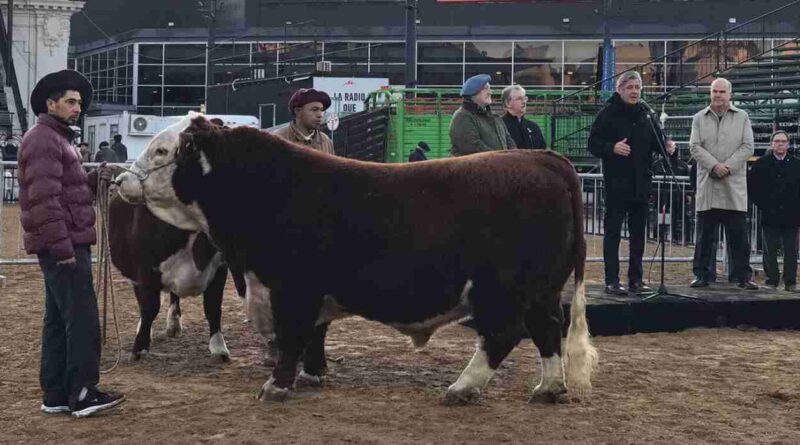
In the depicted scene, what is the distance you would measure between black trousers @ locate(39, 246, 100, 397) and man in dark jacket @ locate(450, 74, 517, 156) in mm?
3445

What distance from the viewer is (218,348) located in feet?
27.1

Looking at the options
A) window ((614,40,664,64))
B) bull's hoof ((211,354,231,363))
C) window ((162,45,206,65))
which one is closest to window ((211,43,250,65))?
window ((162,45,206,65))

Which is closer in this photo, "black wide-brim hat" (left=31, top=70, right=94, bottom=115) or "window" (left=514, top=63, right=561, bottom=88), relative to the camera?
"black wide-brim hat" (left=31, top=70, right=94, bottom=115)

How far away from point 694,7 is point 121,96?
26.0m

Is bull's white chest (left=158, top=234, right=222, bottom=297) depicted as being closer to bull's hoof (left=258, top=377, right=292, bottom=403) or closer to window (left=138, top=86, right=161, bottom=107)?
bull's hoof (left=258, top=377, right=292, bottom=403)

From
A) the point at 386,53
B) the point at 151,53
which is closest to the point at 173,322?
the point at 386,53

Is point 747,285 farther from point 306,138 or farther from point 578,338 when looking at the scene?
point 306,138

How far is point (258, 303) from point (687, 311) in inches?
176

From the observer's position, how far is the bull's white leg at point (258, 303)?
22.9ft

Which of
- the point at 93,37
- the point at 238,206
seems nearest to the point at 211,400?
the point at 238,206

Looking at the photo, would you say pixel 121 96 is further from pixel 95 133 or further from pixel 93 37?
pixel 95 133

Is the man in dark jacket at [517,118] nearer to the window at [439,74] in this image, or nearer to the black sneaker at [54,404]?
the black sneaker at [54,404]

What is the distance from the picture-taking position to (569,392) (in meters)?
6.98

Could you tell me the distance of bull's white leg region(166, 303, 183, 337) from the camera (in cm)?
926
